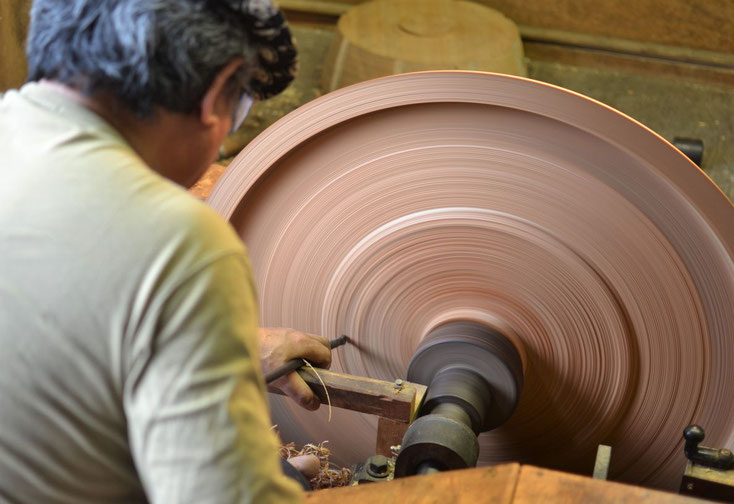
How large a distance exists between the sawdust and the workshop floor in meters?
1.69

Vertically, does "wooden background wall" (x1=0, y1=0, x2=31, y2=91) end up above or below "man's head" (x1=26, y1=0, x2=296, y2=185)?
below

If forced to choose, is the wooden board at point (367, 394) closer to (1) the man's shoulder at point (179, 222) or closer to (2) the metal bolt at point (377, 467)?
(2) the metal bolt at point (377, 467)

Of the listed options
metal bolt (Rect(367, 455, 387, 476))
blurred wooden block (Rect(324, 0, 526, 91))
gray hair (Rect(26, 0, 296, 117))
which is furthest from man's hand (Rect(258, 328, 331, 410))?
blurred wooden block (Rect(324, 0, 526, 91))

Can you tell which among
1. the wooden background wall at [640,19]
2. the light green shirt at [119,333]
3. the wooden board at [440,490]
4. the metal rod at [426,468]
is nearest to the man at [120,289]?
the light green shirt at [119,333]

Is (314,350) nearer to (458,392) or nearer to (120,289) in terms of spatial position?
(458,392)

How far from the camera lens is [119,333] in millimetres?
750

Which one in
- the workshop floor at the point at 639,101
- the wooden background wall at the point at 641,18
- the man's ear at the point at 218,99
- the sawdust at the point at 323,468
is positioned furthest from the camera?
the wooden background wall at the point at 641,18

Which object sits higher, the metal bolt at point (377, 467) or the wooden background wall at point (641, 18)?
the wooden background wall at point (641, 18)

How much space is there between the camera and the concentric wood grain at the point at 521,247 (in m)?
1.54

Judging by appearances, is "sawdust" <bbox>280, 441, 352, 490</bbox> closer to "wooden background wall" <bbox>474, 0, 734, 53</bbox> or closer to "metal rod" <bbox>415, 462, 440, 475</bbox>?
"metal rod" <bbox>415, 462, 440, 475</bbox>

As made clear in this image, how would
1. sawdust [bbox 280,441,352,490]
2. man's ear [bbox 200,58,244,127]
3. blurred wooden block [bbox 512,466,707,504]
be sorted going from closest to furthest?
man's ear [bbox 200,58,244,127], blurred wooden block [bbox 512,466,707,504], sawdust [bbox 280,441,352,490]

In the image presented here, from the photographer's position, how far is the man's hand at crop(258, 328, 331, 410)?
1.45 meters

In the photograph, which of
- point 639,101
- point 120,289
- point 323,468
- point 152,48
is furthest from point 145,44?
point 639,101

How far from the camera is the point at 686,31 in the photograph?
3.73 metres
